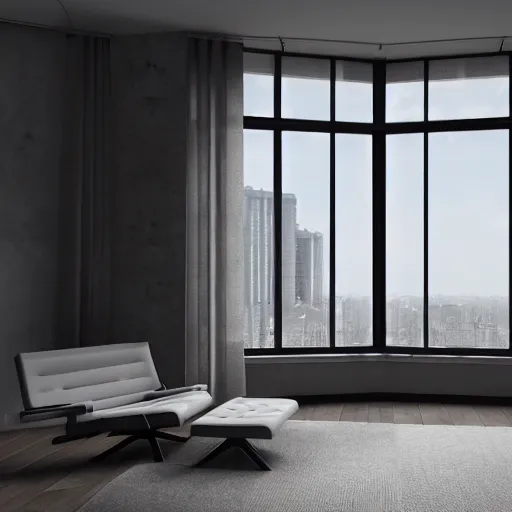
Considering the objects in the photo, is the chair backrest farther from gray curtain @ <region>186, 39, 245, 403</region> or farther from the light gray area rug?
gray curtain @ <region>186, 39, 245, 403</region>

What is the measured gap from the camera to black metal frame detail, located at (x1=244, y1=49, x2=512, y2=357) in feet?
20.7

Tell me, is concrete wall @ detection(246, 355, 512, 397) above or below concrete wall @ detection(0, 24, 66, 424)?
below

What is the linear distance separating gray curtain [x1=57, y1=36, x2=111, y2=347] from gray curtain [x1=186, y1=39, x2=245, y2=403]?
724mm

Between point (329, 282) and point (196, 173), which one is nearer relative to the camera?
point (196, 173)

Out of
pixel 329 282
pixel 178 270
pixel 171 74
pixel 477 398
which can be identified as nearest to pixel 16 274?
pixel 178 270

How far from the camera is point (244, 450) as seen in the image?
4.02 metres

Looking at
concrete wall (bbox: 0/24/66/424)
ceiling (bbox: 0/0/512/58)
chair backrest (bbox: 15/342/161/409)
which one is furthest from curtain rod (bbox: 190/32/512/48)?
chair backrest (bbox: 15/342/161/409)

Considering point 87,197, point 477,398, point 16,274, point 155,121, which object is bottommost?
point 477,398

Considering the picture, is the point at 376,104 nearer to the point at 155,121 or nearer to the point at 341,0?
the point at 341,0

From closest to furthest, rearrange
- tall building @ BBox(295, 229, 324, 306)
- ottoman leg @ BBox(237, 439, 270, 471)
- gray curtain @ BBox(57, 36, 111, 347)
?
ottoman leg @ BBox(237, 439, 270, 471), gray curtain @ BBox(57, 36, 111, 347), tall building @ BBox(295, 229, 324, 306)


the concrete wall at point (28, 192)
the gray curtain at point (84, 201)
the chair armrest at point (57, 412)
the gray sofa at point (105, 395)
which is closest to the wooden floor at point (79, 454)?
the gray sofa at point (105, 395)

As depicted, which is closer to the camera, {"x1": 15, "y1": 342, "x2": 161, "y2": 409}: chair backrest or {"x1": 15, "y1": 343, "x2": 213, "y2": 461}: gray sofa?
{"x1": 15, "y1": 343, "x2": 213, "y2": 461}: gray sofa

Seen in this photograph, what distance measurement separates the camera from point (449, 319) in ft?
20.9

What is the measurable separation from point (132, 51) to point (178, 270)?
1909 millimetres
